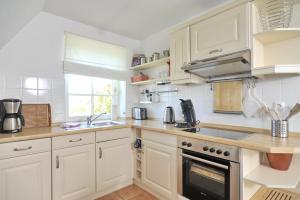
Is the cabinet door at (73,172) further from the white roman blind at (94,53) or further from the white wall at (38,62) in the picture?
the white roman blind at (94,53)

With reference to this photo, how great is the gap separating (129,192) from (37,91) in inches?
65.5

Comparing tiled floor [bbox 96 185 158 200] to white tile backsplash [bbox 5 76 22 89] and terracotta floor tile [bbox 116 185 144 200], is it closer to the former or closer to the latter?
terracotta floor tile [bbox 116 185 144 200]

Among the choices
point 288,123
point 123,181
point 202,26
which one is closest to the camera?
point 288,123

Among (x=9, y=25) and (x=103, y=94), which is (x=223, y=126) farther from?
(x=9, y=25)

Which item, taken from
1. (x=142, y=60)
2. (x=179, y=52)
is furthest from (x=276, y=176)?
(x=142, y=60)

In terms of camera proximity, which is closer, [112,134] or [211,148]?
[211,148]

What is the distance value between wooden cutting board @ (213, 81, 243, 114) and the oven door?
647 mm

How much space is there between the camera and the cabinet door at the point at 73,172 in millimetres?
1747

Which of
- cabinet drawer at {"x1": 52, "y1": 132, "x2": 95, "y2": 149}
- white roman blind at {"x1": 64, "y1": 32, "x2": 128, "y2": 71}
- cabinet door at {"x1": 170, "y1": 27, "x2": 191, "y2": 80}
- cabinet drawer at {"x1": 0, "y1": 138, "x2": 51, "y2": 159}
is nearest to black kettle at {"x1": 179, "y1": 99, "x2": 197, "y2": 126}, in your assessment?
cabinet door at {"x1": 170, "y1": 27, "x2": 191, "y2": 80}

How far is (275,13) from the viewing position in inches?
56.1

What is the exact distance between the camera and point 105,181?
2.07m

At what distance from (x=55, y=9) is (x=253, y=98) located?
244 centimetres

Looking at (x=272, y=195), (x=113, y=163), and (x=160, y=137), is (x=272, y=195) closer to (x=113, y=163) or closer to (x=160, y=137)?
(x=160, y=137)

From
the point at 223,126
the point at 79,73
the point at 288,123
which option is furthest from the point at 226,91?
the point at 79,73
